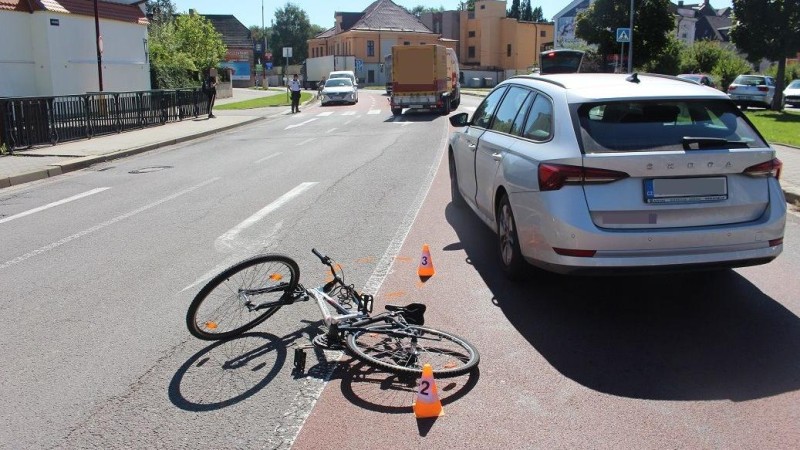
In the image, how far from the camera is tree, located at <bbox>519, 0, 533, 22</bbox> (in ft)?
435

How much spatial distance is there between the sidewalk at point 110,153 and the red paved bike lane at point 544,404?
21.3 feet

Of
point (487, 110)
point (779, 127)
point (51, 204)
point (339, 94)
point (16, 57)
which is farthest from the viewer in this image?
point (339, 94)

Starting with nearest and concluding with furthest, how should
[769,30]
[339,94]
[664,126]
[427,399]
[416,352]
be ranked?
[427,399] < [416,352] < [664,126] < [769,30] < [339,94]

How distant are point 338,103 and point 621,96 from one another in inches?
1481

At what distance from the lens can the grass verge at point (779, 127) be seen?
1687 centimetres

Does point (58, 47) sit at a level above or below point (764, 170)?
above

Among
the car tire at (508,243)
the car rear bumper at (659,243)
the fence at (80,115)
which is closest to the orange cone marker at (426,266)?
the car tire at (508,243)

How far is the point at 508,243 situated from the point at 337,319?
2.08m

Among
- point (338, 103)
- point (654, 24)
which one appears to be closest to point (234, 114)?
point (338, 103)

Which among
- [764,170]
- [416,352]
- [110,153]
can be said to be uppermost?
[764,170]

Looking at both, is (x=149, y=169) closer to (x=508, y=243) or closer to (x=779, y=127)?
(x=508, y=243)

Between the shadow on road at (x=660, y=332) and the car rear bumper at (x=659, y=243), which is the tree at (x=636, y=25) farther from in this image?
the car rear bumper at (x=659, y=243)

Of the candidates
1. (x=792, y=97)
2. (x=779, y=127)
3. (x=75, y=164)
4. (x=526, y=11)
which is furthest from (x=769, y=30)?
(x=526, y=11)

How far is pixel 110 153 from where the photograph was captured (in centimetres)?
1736
